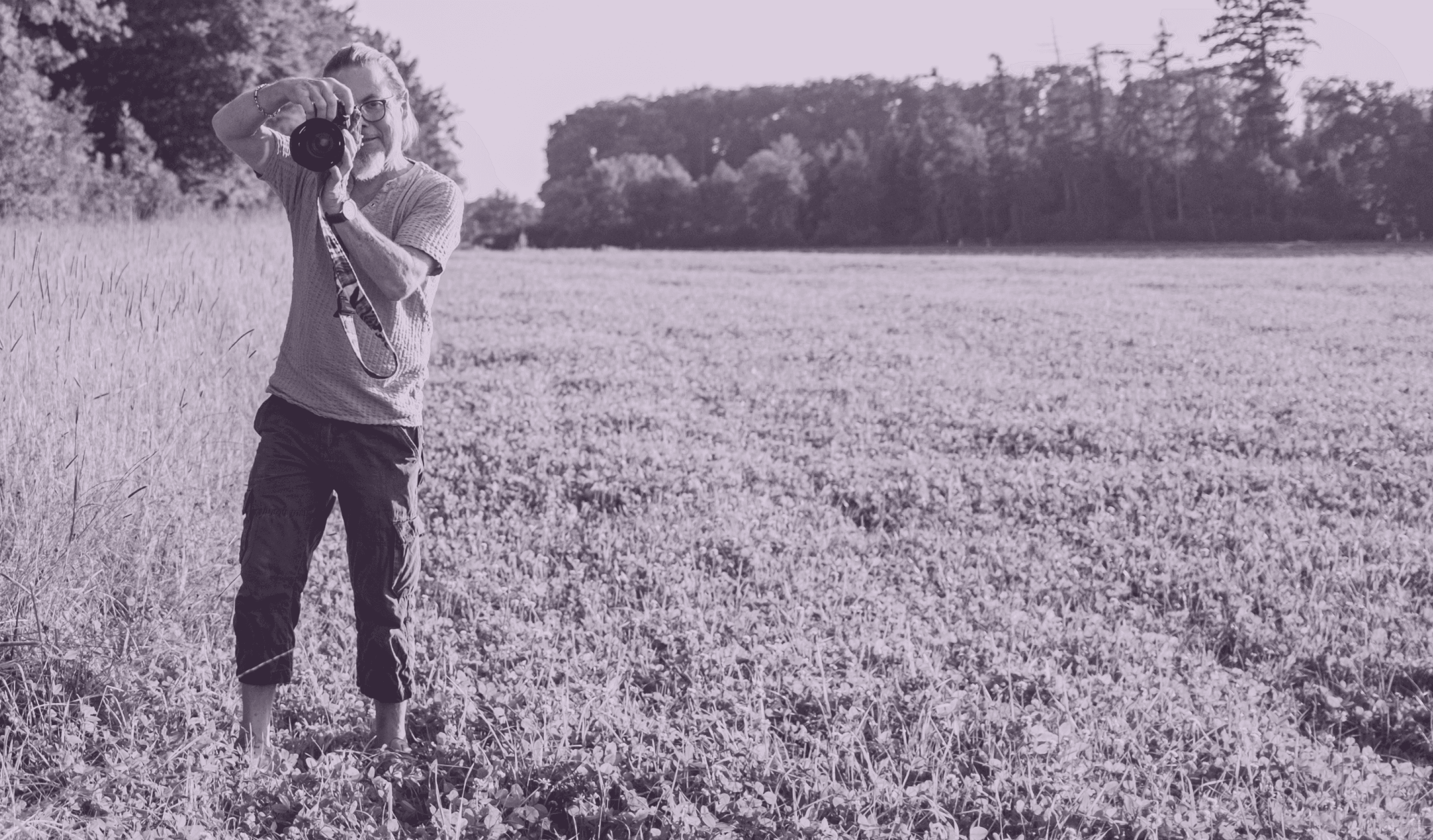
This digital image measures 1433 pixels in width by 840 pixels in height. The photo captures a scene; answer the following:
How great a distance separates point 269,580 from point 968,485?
5.08 meters

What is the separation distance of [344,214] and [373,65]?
2.29ft

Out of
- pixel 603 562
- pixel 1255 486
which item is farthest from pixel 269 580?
pixel 1255 486

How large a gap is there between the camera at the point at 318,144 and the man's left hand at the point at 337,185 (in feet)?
0.05

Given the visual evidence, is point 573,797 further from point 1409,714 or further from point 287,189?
point 1409,714

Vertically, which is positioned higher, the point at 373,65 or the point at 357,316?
the point at 373,65

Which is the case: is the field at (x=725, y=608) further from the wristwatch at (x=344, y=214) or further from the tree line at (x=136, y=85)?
the tree line at (x=136, y=85)

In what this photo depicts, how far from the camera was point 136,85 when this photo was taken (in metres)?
30.2

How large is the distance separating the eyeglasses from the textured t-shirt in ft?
0.69

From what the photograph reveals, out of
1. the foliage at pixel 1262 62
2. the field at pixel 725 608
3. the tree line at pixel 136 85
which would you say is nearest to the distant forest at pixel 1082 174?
the foliage at pixel 1262 62

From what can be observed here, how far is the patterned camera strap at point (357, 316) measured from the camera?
3066mm

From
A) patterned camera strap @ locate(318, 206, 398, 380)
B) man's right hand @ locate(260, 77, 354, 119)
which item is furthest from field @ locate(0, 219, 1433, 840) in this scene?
man's right hand @ locate(260, 77, 354, 119)

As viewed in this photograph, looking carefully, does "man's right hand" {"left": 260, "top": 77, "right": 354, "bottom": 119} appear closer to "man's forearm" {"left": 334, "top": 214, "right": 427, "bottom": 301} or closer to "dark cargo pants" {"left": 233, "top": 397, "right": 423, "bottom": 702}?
"man's forearm" {"left": 334, "top": 214, "right": 427, "bottom": 301}

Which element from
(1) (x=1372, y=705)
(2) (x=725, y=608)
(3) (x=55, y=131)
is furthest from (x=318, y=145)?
(3) (x=55, y=131)

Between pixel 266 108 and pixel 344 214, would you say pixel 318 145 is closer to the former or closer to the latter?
pixel 344 214
